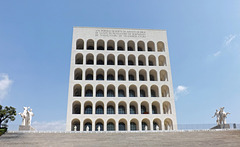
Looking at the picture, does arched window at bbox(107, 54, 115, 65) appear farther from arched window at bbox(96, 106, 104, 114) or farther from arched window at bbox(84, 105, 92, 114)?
arched window at bbox(84, 105, 92, 114)

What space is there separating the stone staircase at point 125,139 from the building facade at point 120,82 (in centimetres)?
988

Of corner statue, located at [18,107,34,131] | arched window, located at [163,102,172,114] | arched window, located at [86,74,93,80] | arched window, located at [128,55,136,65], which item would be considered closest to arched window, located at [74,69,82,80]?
arched window, located at [86,74,93,80]

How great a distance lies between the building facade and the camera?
124 ft

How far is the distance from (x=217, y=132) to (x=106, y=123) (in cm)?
1658

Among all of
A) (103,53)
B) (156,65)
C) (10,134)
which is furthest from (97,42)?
(10,134)

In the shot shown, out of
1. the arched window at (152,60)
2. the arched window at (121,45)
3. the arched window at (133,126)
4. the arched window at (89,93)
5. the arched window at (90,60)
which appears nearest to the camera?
the arched window at (133,126)

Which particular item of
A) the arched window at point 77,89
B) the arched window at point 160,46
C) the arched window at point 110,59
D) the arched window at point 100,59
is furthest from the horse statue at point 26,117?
the arched window at point 160,46

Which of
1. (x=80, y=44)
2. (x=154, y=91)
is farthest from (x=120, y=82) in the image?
(x=80, y=44)

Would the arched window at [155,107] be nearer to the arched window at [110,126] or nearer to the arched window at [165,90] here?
the arched window at [165,90]

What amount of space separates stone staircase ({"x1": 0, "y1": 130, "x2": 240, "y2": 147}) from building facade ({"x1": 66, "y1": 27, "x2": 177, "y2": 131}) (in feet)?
32.4

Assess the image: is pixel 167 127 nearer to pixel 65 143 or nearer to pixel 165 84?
pixel 165 84

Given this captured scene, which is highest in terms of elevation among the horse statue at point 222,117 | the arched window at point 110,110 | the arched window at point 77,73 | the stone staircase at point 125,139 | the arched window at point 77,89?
the arched window at point 77,73

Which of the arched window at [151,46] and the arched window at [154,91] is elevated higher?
the arched window at [151,46]

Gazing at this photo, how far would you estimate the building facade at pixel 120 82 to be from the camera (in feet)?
124
